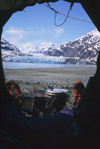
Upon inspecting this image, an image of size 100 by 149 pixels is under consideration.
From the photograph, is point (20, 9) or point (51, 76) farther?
point (51, 76)

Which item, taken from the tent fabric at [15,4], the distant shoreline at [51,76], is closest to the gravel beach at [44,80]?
the distant shoreline at [51,76]

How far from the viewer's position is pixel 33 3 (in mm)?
3648

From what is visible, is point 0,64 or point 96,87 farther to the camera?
point 0,64

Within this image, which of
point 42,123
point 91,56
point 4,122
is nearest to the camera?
point 4,122

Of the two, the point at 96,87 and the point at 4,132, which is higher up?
→ the point at 96,87

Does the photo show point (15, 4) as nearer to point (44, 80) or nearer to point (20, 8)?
point (20, 8)

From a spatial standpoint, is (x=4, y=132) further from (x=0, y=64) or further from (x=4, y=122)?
(x=0, y=64)

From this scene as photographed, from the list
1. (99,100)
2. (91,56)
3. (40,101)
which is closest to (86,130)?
(99,100)

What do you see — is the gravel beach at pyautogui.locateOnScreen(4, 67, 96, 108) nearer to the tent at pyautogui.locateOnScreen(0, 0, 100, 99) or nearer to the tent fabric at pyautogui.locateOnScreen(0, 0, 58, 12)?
the tent at pyautogui.locateOnScreen(0, 0, 100, 99)

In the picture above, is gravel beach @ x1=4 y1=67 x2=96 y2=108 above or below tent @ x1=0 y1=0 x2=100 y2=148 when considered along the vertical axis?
below

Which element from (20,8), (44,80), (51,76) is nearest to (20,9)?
(20,8)

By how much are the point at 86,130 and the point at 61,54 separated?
19300 centimetres

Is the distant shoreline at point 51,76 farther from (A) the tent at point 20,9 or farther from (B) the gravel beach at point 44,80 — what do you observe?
(A) the tent at point 20,9

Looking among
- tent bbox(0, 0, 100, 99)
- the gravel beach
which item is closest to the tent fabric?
tent bbox(0, 0, 100, 99)
